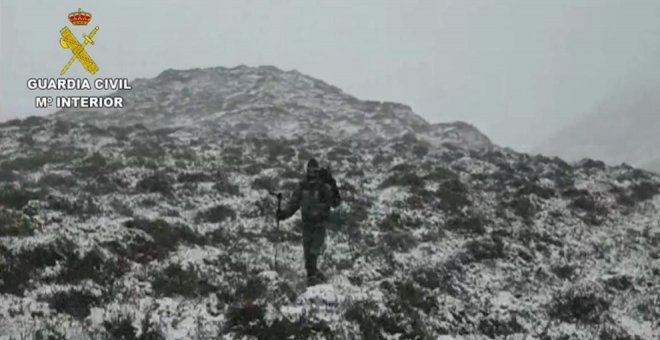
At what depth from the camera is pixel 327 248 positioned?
1319cm

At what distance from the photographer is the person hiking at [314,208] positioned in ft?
32.4

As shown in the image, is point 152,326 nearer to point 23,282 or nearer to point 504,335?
point 23,282

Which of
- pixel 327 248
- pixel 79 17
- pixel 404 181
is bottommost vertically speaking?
pixel 327 248

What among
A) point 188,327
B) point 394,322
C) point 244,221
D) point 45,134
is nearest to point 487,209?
point 244,221

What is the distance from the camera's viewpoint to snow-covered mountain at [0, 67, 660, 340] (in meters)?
8.09

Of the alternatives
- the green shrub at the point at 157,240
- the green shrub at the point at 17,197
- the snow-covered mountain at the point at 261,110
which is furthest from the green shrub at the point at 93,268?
the snow-covered mountain at the point at 261,110

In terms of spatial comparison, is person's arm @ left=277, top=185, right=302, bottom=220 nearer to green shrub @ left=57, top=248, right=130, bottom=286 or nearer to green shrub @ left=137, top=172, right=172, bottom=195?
green shrub @ left=57, top=248, right=130, bottom=286

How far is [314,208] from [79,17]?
19.1 metres

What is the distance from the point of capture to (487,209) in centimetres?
1698

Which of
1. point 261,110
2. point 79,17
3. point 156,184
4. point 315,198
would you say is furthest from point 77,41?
point 315,198

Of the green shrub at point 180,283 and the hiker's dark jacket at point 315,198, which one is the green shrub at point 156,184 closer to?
the green shrub at point 180,283

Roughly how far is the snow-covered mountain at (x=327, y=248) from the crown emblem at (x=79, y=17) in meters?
5.11

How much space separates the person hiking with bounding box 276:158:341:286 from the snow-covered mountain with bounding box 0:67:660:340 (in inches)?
13.5

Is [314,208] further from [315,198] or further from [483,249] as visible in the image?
[483,249]
